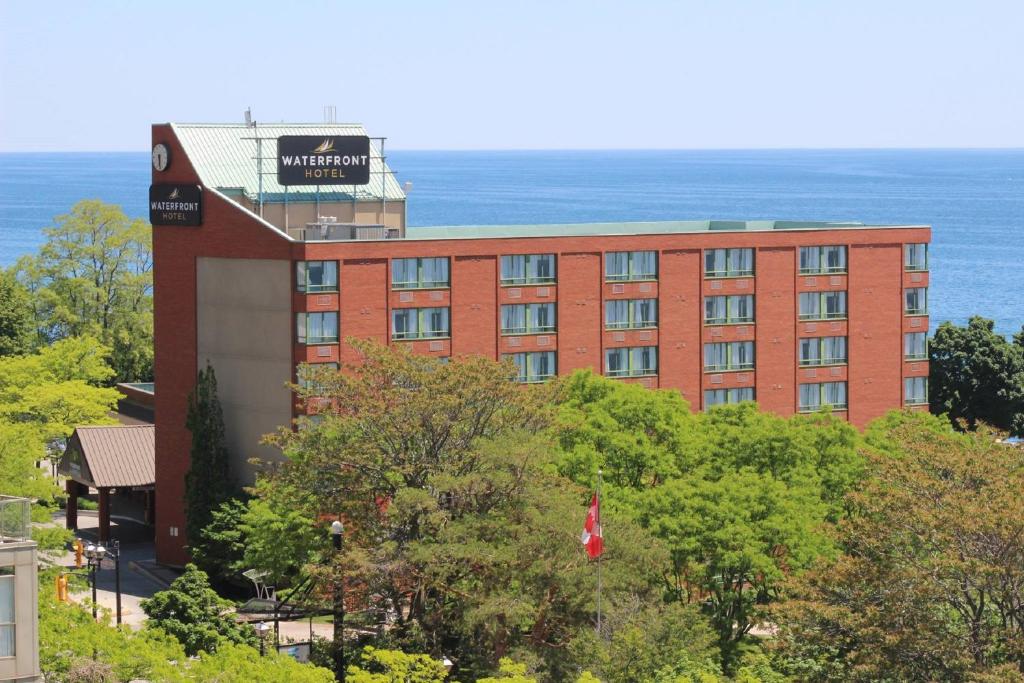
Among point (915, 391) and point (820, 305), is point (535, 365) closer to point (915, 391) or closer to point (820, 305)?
point (820, 305)

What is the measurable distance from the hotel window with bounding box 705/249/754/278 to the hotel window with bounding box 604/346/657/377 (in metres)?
5.01

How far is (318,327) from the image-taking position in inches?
3511

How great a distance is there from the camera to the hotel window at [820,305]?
332ft

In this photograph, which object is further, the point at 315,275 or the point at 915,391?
the point at 915,391

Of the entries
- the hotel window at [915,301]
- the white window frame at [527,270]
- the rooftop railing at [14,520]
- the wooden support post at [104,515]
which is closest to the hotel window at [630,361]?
the white window frame at [527,270]

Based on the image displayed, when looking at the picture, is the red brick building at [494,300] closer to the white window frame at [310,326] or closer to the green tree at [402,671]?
the white window frame at [310,326]

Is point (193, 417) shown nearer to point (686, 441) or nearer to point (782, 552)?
point (686, 441)

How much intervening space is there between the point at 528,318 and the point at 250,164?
16.6 metres

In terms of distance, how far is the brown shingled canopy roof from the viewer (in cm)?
9744

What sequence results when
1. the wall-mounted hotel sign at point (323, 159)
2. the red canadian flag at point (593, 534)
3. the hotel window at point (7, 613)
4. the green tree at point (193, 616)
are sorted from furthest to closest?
1. the wall-mounted hotel sign at point (323, 159)
2. the green tree at point (193, 616)
3. the red canadian flag at point (593, 534)
4. the hotel window at point (7, 613)

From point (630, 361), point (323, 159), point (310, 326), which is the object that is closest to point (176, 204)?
point (323, 159)

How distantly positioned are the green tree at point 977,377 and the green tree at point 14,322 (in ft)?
199

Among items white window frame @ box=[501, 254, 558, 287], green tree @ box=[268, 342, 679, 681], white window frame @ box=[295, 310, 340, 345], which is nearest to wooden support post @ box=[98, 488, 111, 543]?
white window frame @ box=[295, 310, 340, 345]

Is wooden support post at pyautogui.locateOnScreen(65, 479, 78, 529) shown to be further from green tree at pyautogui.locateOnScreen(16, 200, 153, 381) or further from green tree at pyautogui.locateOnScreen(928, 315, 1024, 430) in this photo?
green tree at pyautogui.locateOnScreen(928, 315, 1024, 430)
